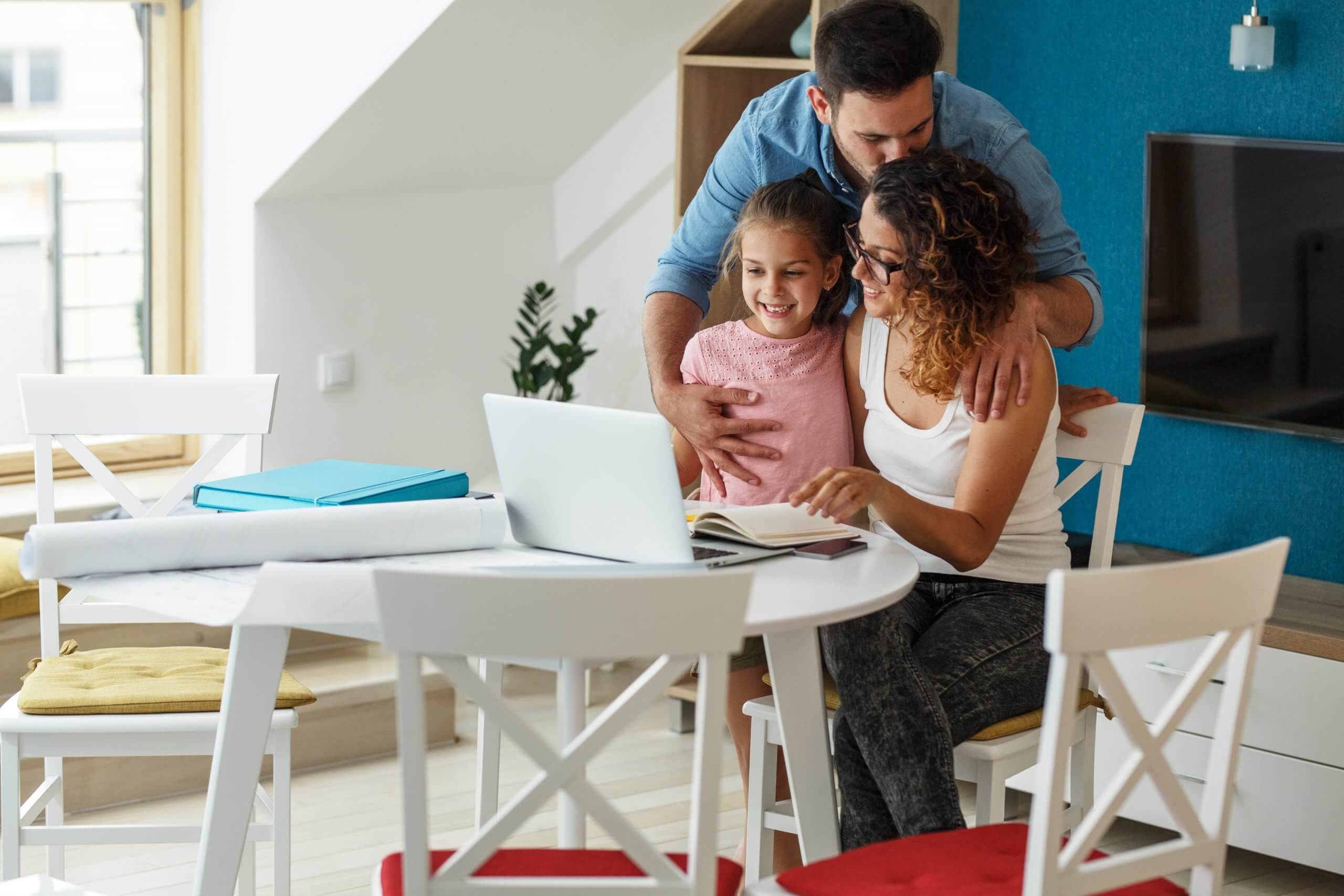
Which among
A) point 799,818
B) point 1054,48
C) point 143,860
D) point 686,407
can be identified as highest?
point 1054,48

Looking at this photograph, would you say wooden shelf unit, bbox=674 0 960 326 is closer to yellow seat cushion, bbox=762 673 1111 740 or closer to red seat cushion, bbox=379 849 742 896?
yellow seat cushion, bbox=762 673 1111 740

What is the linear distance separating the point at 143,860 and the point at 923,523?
5.50 ft

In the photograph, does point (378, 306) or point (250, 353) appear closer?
point (250, 353)

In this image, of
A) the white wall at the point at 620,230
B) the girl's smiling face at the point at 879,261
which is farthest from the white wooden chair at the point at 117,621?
the white wall at the point at 620,230

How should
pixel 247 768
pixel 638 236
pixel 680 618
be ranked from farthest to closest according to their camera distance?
pixel 638 236 < pixel 247 768 < pixel 680 618

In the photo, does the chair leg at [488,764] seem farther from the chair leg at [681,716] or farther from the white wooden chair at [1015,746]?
the chair leg at [681,716]

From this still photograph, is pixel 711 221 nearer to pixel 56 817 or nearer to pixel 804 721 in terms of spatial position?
pixel 804 721

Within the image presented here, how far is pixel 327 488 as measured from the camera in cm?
186

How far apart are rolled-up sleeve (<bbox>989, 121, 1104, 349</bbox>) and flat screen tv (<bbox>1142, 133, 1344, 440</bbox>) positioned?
949 millimetres

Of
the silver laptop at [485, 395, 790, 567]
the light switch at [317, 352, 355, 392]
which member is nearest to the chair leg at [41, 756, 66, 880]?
the silver laptop at [485, 395, 790, 567]

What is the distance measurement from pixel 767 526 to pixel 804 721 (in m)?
0.24

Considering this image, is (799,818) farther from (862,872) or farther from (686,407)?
(686,407)

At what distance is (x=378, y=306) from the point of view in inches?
153

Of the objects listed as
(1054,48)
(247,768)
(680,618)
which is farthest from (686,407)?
(1054,48)
